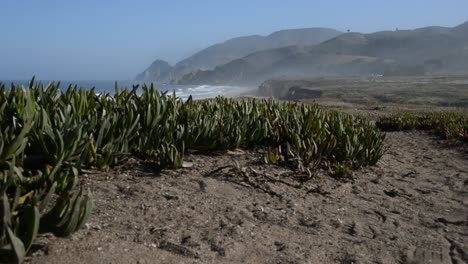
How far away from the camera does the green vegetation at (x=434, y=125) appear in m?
8.77

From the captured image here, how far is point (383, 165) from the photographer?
5.93m

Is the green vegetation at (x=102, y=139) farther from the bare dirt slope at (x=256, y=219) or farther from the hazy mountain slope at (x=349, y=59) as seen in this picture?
the hazy mountain slope at (x=349, y=59)

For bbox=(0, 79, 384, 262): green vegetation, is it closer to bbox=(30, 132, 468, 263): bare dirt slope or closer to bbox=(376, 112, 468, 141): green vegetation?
bbox=(30, 132, 468, 263): bare dirt slope

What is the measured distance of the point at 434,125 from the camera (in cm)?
1010

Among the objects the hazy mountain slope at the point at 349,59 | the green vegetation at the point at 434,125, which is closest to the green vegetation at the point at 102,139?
the green vegetation at the point at 434,125

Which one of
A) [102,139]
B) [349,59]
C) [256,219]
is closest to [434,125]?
[256,219]

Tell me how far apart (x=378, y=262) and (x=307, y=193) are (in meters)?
1.35

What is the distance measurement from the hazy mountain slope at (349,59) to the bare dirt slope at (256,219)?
Result: 10197 centimetres

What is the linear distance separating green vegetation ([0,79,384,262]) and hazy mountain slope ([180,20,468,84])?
10095 cm

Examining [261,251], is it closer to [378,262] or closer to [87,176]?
[378,262]

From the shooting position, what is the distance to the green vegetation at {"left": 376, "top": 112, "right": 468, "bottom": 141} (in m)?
8.77

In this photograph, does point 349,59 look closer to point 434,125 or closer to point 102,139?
point 434,125

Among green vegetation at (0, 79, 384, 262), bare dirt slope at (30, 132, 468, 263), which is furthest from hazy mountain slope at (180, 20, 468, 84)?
bare dirt slope at (30, 132, 468, 263)

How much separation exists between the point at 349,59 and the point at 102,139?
435ft
